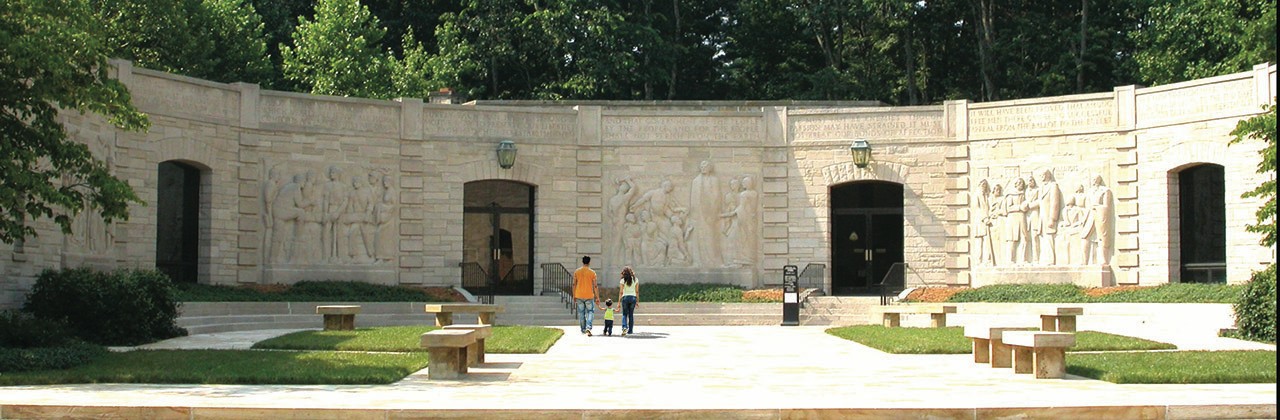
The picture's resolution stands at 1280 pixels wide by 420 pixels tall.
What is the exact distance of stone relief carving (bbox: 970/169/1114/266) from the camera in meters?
30.2

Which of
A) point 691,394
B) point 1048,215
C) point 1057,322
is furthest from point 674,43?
point 691,394

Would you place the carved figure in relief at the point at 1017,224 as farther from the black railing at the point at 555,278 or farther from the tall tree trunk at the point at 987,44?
the tall tree trunk at the point at 987,44

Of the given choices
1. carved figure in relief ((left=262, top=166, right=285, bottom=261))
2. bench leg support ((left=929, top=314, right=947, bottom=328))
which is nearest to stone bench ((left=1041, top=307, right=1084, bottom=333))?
bench leg support ((left=929, top=314, right=947, bottom=328))

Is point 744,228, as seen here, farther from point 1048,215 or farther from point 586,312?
point 586,312

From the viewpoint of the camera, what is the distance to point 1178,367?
1566 cm

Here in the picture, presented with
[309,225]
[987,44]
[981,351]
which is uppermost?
[987,44]

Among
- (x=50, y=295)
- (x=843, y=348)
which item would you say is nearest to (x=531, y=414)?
(x=843, y=348)

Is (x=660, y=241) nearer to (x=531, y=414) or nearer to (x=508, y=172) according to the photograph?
(x=508, y=172)

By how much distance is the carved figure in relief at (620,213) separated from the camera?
32.5 metres

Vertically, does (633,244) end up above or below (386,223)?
below

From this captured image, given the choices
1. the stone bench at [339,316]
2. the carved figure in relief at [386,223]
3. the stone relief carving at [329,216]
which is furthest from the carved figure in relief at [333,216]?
the stone bench at [339,316]

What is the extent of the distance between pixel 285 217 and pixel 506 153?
4.76 metres

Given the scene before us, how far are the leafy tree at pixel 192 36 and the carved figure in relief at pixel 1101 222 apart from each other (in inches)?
926

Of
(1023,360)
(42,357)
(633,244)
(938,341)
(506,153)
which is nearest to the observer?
(1023,360)
